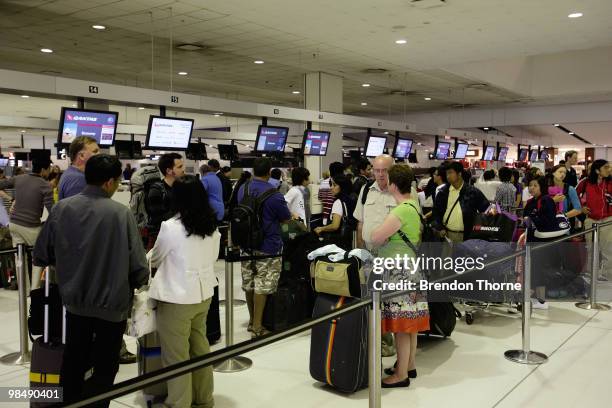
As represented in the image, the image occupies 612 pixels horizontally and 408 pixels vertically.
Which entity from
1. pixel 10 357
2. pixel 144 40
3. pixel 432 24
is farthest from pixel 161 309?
pixel 144 40

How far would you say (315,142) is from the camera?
38.1ft

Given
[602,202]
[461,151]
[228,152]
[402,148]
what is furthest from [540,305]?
[461,151]

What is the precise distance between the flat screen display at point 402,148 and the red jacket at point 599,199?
6775 millimetres

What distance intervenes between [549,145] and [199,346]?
29.4 m

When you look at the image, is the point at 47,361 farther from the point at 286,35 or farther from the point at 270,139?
the point at 270,139

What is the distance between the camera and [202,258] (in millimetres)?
3383

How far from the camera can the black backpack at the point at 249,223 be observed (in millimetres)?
4910

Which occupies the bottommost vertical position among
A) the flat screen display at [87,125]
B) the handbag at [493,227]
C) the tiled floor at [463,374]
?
the tiled floor at [463,374]

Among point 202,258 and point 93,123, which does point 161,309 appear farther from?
point 93,123

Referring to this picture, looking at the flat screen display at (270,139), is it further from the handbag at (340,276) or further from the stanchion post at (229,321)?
the handbag at (340,276)

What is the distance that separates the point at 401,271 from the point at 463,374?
1099 millimetres

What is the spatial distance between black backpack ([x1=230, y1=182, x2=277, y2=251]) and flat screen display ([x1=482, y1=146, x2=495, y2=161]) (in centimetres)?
1574

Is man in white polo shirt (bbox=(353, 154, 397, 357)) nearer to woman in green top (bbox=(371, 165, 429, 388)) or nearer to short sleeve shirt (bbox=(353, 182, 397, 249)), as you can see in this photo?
short sleeve shirt (bbox=(353, 182, 397, 249))

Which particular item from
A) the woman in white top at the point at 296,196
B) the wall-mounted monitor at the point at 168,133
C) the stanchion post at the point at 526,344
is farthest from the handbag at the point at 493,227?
the wall-mounted monitor at the point at 168,133
